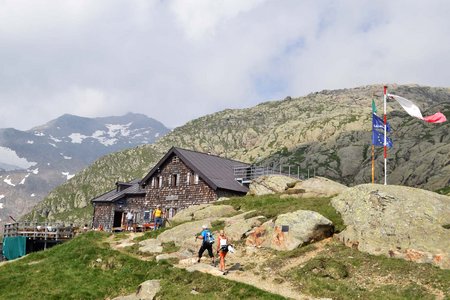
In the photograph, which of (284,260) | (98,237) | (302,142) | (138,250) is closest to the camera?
(284,260)

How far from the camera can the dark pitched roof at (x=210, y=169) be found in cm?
5544

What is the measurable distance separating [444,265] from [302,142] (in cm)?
15121

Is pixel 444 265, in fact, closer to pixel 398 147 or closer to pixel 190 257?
pixel 190 257

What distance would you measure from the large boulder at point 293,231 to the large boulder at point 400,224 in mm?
1280

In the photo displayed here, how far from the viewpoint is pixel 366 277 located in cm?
2300

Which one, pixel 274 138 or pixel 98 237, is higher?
pixel 274 138

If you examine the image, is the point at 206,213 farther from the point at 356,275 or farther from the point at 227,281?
the point at 356,275

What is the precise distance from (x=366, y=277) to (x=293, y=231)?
6.68m

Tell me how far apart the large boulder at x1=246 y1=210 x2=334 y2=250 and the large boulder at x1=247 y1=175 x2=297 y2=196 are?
19968 mm

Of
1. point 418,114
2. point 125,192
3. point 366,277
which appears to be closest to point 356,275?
point 366,277

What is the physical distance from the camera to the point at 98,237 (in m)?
38.1

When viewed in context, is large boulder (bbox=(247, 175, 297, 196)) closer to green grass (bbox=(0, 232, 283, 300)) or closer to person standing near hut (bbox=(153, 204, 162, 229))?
person standing near hut (bbox=(153, 204, 162, 229))

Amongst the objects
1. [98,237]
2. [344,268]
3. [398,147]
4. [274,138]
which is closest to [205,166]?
[98,237]

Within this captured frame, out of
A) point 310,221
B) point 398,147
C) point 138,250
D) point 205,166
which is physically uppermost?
point 398,147
